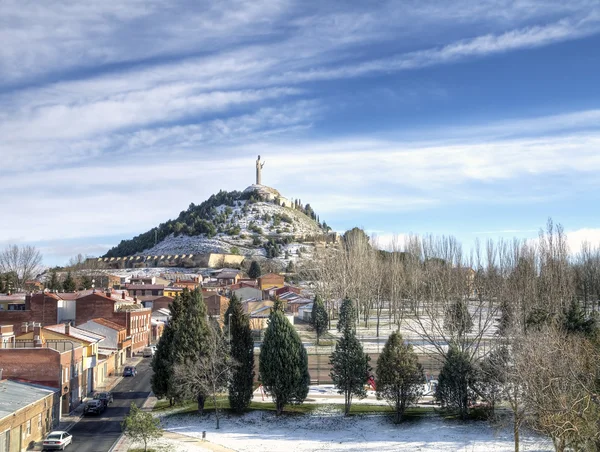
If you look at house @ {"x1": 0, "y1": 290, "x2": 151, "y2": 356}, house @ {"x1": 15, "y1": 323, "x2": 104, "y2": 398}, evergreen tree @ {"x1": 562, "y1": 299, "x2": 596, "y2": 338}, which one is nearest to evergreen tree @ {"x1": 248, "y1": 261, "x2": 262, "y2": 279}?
house @ {"x1": 0, "y1": 290, "x2": 151, "y2": 356}

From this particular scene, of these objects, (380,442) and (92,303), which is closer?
(380,442)

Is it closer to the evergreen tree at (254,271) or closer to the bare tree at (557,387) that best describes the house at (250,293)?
the evergreen tree at (254,271)

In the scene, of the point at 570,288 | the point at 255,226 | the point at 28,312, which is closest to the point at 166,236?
the point at 255,226

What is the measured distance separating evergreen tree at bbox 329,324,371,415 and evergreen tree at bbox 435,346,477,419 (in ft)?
14.4

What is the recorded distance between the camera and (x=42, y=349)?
34750 millimetres

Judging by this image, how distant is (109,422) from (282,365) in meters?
10.2

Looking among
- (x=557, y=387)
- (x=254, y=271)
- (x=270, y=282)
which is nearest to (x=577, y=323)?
(x=557, y=387)

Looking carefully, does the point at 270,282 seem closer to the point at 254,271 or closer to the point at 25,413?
the point at 254,271

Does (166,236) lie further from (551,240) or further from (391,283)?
(551,240)

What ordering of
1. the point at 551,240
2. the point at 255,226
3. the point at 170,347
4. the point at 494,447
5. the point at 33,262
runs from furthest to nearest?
the point at 255,226 → the point at 33,262 → the point at 551,240 → the point at 170,347 → the point at 494,447

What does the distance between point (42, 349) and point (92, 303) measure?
25.7m

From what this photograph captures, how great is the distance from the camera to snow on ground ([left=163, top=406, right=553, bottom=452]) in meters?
28.9

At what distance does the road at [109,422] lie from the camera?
29830 millimetres

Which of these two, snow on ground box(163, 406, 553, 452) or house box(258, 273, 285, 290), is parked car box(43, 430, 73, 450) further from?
house box(258, 273, 285, 290)
